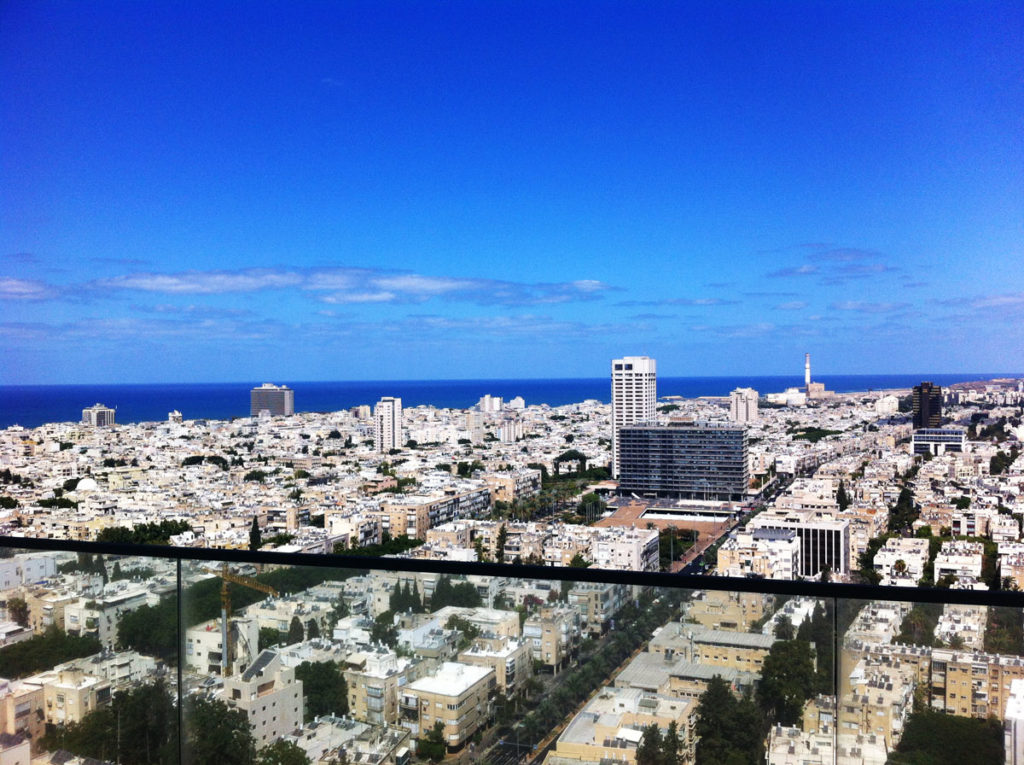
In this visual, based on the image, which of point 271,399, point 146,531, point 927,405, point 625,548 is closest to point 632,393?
point 625,548

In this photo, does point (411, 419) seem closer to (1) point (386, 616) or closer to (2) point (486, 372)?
(2) point (486, 372)

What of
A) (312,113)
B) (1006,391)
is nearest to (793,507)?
(1006,391)

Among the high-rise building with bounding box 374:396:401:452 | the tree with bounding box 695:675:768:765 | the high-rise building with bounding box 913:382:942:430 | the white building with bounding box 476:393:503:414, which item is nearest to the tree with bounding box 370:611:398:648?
the tree with bounding box 695:675:768:765

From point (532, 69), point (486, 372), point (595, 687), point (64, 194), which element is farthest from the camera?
point (486, 372)

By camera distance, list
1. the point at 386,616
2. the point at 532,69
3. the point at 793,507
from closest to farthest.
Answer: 1. the point at 386,616
2. the point at 532,69
3. the point at 793,507

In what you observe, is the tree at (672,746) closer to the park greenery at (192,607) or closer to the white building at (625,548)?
the park greenery at (192,607)
